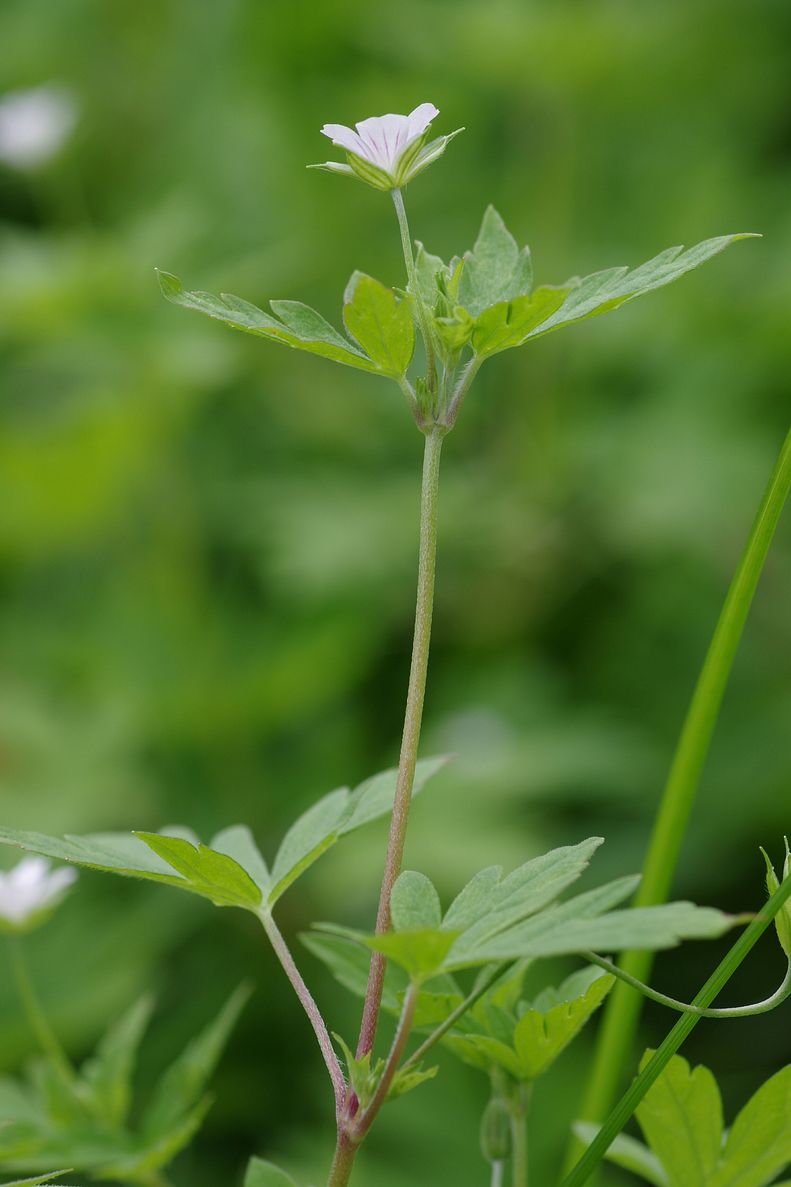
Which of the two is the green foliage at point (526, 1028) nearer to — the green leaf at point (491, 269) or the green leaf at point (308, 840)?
the green leaf at point (308, 840)

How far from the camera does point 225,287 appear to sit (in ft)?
5.32

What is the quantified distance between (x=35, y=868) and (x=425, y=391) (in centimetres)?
37

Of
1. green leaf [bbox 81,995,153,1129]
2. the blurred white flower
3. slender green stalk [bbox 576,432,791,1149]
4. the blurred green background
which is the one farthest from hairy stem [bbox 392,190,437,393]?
the blurred white flower

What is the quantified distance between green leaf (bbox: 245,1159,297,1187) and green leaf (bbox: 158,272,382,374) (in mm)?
275

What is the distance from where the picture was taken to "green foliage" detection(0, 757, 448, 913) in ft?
1.35

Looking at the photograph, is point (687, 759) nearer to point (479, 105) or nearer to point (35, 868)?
point (35, 868)

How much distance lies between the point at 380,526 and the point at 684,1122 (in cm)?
131

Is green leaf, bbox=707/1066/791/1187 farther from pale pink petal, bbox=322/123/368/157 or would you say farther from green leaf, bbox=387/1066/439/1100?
pale pink petal, bbox=322/123/368/157

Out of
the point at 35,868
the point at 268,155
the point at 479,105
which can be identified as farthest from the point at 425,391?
the point at 479,105

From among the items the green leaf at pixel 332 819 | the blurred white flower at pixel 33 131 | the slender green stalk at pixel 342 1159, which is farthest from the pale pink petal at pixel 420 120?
the blurred white flower at pixel 33 131

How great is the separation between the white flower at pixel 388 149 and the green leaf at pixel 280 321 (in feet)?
0.17

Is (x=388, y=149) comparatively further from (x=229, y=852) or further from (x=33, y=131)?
(x=33, y=131)

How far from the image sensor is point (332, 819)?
479 millimetres

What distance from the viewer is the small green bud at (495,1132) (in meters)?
0.49
